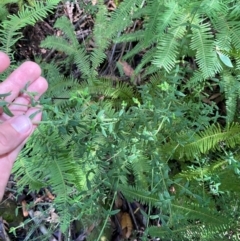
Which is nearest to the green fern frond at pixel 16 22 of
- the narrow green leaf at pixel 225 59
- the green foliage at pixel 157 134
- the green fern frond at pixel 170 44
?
the green foliage at pixel 157 134

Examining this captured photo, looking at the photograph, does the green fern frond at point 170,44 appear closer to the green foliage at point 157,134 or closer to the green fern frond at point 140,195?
the green foliage at point 157,134

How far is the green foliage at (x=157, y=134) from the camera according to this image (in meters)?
1.61

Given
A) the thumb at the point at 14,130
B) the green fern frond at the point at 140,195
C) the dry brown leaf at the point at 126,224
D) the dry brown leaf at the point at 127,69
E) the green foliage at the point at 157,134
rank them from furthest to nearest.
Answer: the dry brown leaf at the point at 127,69, the dry brown leaf at the point at 126,224, the green fern frond at the point at 140,195, the green foliage at the point at 157,134, the thumb at the point at 14,130

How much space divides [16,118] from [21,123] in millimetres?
28

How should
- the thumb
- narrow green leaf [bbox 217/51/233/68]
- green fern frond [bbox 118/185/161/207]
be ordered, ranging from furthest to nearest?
narrow green leaf [bbox 217/51/233/68]
green fern frond [bbox 118/185/161/207]
the thumb

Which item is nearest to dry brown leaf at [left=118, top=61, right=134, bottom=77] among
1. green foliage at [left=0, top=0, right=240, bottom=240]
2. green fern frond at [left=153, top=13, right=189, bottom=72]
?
green foliage at [left=0, top=0, right=240, bottom=240]

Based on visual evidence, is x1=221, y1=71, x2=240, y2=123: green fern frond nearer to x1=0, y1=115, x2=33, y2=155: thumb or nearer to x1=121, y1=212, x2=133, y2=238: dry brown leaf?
x1=121, y1=212, x2=133, y2=238: dry brown leaf

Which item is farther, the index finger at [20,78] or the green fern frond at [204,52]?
the green fern frond at [204,52]

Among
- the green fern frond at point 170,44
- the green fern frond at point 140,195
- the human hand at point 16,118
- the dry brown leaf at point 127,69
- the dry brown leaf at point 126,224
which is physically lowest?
the dry brown leaf at point 126,224

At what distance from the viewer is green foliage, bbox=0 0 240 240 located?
161cm

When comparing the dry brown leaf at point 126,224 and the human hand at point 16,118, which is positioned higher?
the human hand at point 16,118

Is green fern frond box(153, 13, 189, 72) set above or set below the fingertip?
below

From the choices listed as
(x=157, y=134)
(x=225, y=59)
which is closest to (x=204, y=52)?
(x=225, y=59)

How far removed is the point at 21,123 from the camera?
4.60 feet
